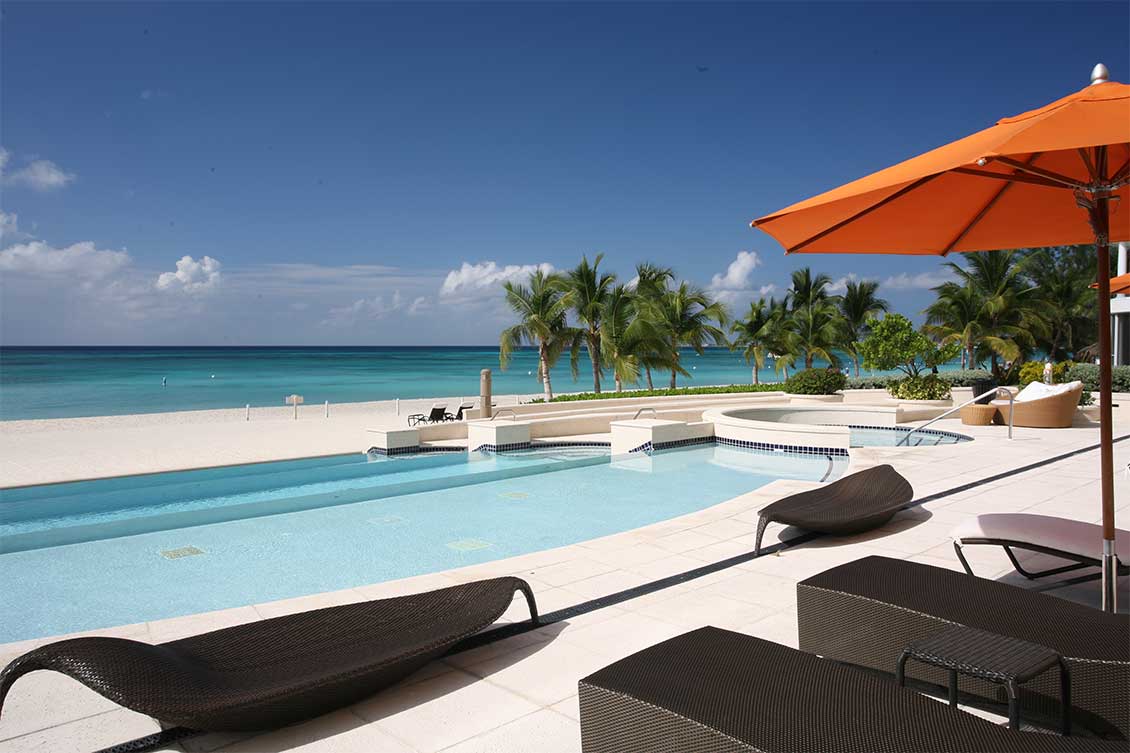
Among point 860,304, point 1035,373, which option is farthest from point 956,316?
point 1035,373

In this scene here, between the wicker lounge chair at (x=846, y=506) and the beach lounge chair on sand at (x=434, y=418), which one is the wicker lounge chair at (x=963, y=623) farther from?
the beach lounge chair on sand at (x=434, y=418)

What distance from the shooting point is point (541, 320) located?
21.0 metres

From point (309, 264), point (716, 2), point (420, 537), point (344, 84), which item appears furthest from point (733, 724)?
point (309, 264)

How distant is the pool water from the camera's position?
12.6 m

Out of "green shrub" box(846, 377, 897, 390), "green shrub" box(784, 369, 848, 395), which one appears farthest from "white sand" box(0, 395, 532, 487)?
"green shrub" box(846, 377, 897, 390)

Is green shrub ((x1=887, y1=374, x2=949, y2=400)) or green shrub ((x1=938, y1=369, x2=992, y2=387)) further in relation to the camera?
green shrub ((x1=938, y1=369, x2=992, y2=387))

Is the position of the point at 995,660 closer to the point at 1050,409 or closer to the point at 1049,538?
the point at 1049,538

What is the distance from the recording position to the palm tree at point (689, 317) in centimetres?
2225

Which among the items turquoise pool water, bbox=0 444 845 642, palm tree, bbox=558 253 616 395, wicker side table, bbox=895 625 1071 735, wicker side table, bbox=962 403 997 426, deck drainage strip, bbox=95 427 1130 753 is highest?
palm tree, bbox=558 253 616 395

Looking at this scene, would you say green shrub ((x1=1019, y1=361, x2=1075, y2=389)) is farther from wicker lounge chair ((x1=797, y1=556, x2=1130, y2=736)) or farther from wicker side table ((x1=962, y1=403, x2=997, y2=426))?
wicker lounge chair ((x1=797, y1=556, x2=1130, y2=736))

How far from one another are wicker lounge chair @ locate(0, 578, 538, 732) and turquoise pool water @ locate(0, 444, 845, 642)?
8.70ft

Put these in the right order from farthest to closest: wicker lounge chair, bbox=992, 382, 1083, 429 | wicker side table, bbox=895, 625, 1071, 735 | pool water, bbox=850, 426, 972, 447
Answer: pool water, bbox=850, 426, 972, 447 → wicker lounge chair, bbox=992, 382, 1083, 429 → wicker side table, bbox=895, 625, 1071, 735

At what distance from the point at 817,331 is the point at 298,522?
24324mm

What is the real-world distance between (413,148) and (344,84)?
46.5 ft
